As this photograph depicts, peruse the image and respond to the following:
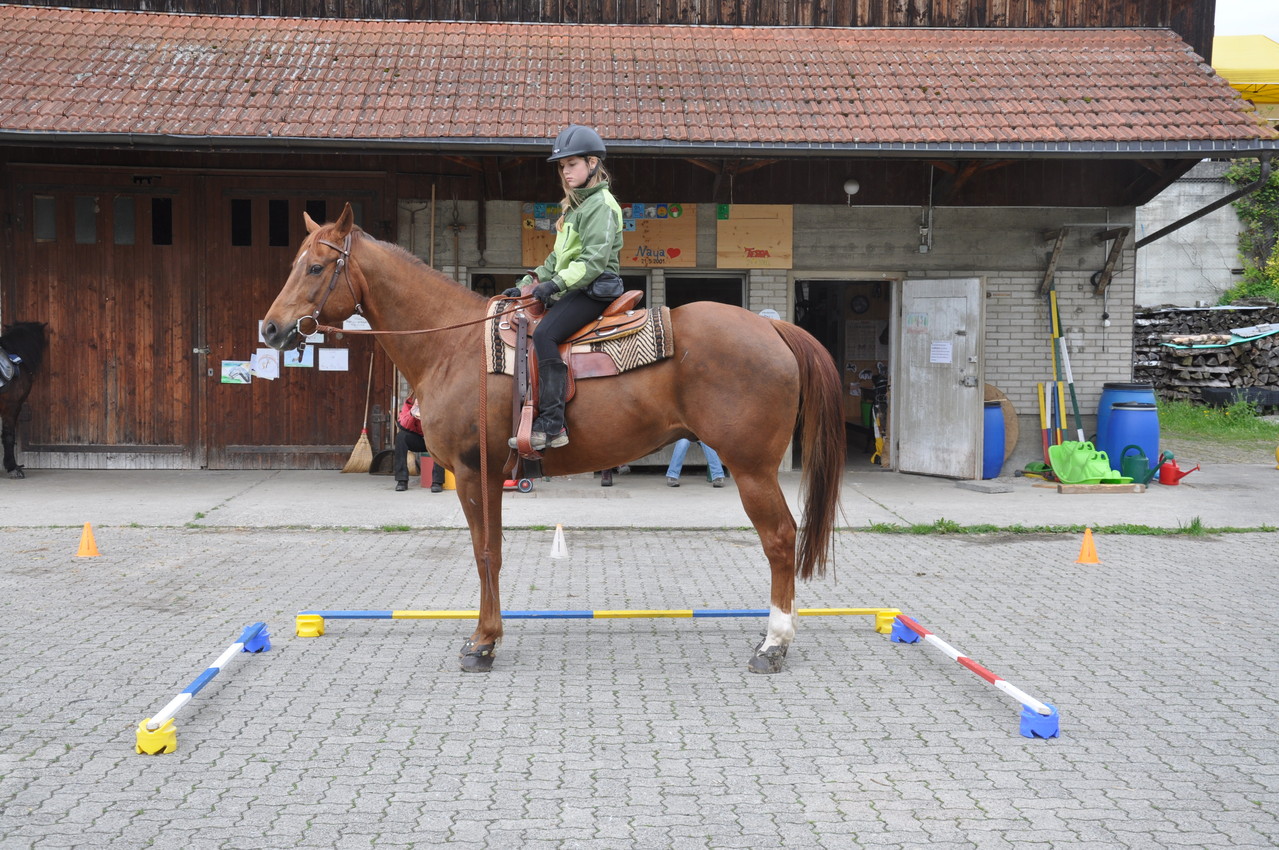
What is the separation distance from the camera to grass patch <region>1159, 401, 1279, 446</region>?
696 inches

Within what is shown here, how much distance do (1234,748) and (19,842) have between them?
468 cm

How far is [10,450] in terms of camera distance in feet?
38.6

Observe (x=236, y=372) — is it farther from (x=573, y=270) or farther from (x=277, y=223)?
(x=573, y=270)

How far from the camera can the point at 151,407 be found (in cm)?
1246

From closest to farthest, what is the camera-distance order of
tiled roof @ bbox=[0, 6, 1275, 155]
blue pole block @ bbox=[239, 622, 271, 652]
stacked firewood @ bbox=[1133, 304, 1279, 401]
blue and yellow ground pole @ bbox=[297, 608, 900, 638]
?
blue pole block @ bbox=[239, 622, 271, 652] → blue and yellow ground pole @ bbox=[297, 608, 900, 638] → tiled roof @ bbox=[0, 6, 1275, 155] → stacked firewood @ bbox=[1133, 304, 1279, 401]

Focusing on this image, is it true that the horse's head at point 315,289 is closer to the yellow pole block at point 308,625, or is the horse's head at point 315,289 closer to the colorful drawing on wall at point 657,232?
the yellow pole block at point 308,625

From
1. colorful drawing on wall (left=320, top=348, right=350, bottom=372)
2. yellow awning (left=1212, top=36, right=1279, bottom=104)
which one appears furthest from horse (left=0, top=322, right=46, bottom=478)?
yellow awning (left=1212, top=36, right=1279, bottom=104)

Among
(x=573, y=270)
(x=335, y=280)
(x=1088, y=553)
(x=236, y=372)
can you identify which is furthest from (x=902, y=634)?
(x=236, y=372)

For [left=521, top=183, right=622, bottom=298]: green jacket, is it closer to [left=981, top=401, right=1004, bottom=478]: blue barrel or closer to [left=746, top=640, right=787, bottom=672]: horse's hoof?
[left=746, top=640, right=787, bottom=672]: horse's hoof

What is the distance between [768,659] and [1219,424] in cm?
1808

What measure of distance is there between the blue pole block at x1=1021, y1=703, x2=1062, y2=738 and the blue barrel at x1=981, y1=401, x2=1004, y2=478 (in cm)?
866

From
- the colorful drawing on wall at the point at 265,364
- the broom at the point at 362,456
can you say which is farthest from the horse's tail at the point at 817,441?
the colorful drawing on wall at the point at 265,364

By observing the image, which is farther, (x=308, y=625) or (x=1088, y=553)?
(x=1088, y=553)

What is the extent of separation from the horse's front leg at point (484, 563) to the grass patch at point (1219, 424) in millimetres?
16304
